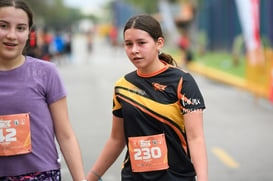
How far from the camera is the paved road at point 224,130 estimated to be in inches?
278

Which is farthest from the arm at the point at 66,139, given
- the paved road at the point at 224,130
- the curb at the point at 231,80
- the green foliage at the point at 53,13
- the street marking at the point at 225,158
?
the curb at the point at 231,80

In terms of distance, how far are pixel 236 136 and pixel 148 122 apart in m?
→ 6.32

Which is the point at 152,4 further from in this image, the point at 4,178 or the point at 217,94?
the point at 4,178

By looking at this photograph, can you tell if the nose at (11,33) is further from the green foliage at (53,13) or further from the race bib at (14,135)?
the green foliage at (53,13)

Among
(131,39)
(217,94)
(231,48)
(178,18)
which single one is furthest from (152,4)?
(131,39)

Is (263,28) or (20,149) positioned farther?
(263,28)

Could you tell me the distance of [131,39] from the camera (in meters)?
3.22

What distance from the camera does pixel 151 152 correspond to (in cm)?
325

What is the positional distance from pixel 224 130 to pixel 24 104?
727cm

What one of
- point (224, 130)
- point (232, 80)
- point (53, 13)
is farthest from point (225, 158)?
point (53, 13)

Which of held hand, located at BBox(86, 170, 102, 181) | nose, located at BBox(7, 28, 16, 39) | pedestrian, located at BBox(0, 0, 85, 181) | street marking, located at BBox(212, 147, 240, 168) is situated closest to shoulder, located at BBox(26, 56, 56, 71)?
pedestrian, located at BBox(0, 0, 85, 181)

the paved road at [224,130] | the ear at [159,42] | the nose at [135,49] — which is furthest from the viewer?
the paved road at [224,130]

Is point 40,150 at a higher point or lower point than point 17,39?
lower

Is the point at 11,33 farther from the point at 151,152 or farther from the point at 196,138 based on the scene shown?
the point at 196,138
